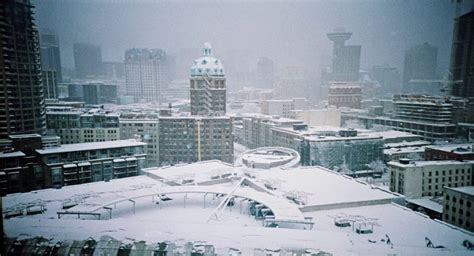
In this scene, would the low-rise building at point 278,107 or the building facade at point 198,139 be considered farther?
the low-rise building at point 278,107

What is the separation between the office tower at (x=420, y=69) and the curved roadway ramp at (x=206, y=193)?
5374 mm

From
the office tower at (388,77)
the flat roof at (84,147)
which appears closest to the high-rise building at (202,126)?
the flat roof at (84,147)

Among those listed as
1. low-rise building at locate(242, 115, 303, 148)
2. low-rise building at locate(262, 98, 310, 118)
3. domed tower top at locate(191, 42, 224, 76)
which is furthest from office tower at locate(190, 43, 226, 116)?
low-rise building at locate(262, 98, 310, 118)

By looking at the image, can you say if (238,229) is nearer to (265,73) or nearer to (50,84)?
(50,84)

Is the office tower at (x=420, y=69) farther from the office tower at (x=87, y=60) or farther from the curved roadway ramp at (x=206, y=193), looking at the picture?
the office tower at (x=87, y=60)

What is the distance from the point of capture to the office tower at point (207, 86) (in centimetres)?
1202

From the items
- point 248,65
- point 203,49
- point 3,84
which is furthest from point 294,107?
point 3,84

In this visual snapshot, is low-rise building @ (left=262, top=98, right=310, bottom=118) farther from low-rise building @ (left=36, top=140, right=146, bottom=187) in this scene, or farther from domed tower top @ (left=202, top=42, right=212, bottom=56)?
low-rise building @ (left=36, top=140, right=146, bottom=187)

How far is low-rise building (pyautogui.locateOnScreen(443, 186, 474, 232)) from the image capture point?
4.82 meters

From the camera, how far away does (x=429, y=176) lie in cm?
661

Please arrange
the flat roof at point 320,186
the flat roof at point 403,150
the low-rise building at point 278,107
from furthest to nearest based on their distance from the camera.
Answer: the low-rise building at point 278,107, the flat roof at point 403,150, the flat roof at point 320,186

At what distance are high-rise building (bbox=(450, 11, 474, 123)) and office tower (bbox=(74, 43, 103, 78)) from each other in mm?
8758

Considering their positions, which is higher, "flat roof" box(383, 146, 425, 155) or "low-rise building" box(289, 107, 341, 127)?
"low-rise building" box(289, 107, 341, 127)

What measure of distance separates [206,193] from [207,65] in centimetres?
701
